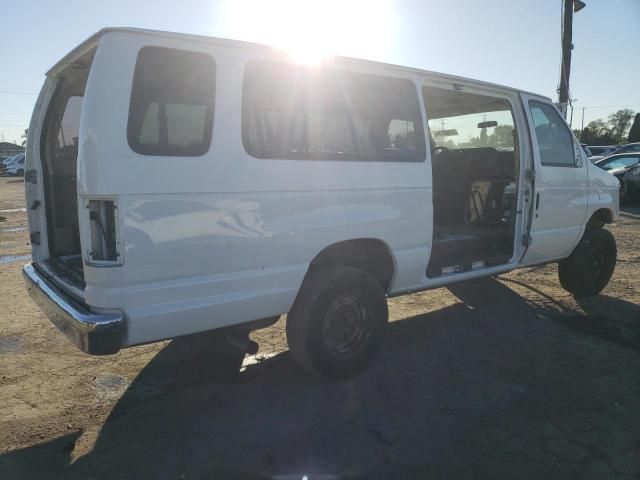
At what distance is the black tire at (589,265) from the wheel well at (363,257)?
309 centimetres

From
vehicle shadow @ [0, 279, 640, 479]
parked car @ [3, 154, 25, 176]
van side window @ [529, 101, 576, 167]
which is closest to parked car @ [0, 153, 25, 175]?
parked car @ [3, 154, 25, 176]

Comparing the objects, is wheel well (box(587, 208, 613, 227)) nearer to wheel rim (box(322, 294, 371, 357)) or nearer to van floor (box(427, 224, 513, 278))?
van floor (box(427, 224, 513, 278))

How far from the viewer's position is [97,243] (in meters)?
2.62

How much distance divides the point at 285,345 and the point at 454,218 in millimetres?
2790

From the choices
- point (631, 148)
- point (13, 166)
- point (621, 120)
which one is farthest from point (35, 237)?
point (621, 120)

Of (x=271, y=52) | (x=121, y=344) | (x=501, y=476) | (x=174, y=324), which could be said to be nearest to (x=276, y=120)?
(x=271, y=52)

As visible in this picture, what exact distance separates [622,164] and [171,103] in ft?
59.4

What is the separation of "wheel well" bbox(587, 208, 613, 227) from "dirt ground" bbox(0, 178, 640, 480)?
4.64ft

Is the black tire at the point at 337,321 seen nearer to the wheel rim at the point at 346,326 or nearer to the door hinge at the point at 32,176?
the wheel rim at the point at 346,326

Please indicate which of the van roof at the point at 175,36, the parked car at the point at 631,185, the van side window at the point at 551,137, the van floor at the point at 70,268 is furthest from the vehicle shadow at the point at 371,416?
the parked car at the point at 631,185

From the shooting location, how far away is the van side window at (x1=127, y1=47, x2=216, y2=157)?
2.66 metres

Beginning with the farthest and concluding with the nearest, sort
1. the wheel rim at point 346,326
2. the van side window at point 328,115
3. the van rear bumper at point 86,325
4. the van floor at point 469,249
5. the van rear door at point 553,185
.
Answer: the van rear door at point 553,185
the van floor at point 469,249
the wheel rim at point 346,326
the van side window at point 328,115
the van rear bumper at point 86,325

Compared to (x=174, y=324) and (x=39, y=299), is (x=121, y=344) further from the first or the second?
(x=39, y=299)

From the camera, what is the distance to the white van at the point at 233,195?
261cm
